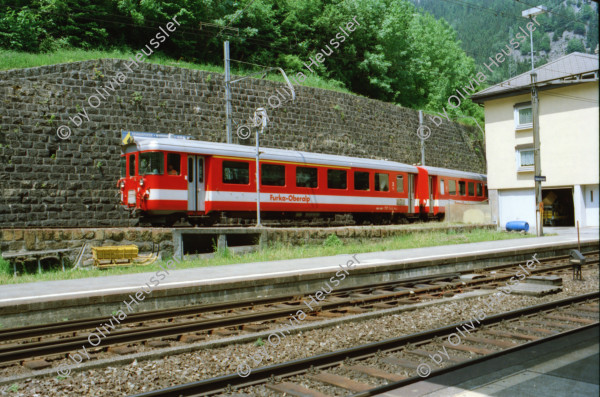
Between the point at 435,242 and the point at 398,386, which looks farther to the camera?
the point at 435,242

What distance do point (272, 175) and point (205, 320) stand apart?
10656 millimetres

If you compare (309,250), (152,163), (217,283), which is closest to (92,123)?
(152,163)

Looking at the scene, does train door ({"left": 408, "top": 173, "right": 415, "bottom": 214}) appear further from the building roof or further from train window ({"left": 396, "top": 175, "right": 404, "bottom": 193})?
the building roof

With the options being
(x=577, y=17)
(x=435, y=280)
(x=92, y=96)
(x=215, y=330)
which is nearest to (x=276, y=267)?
(x=435, y=280)

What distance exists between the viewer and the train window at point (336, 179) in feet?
65.4

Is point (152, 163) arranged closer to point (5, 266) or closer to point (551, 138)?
point (5, 266)

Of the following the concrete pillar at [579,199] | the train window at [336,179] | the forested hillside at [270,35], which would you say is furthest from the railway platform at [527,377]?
the forested hillside at [270,35]

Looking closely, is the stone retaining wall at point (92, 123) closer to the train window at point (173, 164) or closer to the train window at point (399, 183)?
the train window at point (173, 164)

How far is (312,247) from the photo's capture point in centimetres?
1705

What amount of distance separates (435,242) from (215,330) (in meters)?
13.4

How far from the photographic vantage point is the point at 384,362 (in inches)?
224

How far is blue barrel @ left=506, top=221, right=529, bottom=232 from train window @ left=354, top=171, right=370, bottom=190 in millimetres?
7224

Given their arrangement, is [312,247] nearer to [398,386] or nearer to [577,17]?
[398,386]

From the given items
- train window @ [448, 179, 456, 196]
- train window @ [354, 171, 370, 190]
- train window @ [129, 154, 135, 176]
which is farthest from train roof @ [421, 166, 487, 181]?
train window @ [129, 154, 135, 176]
